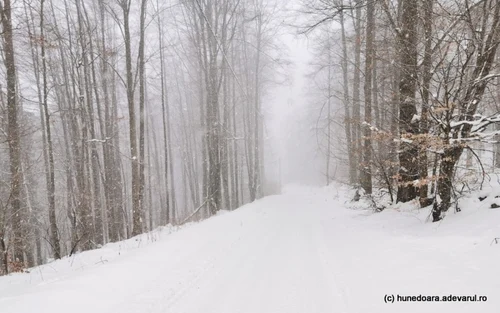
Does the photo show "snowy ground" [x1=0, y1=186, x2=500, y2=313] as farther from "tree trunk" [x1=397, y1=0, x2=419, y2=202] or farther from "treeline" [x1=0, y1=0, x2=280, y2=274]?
"treeline" [x1=0, y1=0, x2=280, y2=274]

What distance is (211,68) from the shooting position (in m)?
16.1

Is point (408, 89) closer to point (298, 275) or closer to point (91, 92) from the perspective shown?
point (298, 275)

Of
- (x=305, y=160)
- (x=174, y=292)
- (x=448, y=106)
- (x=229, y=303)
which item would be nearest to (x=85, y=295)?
(x=174, y=292)

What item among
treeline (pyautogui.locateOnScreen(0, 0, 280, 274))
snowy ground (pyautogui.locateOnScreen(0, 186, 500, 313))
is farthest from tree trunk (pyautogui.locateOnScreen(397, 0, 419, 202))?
treeline (pyautogui.locateOnScreen(0, 0, 280, 274))

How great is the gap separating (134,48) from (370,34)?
51.3 feet

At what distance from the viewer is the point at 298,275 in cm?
464

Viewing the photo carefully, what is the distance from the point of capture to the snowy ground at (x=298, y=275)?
11.8 ft

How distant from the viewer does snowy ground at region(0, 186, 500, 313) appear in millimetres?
3602

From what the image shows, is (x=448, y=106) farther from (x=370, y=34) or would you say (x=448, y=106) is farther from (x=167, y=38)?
(x=167, y=38)

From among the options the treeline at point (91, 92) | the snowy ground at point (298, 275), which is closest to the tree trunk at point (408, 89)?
the snowy ground at point (298, 275)

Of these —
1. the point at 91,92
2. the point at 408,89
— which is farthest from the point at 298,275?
the point at 91,92

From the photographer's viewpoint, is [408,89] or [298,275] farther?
[408,89]

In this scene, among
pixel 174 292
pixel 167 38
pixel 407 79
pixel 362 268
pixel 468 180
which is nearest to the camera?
pixel 174 292

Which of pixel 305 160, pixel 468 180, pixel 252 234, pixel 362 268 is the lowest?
pixel 305 160
